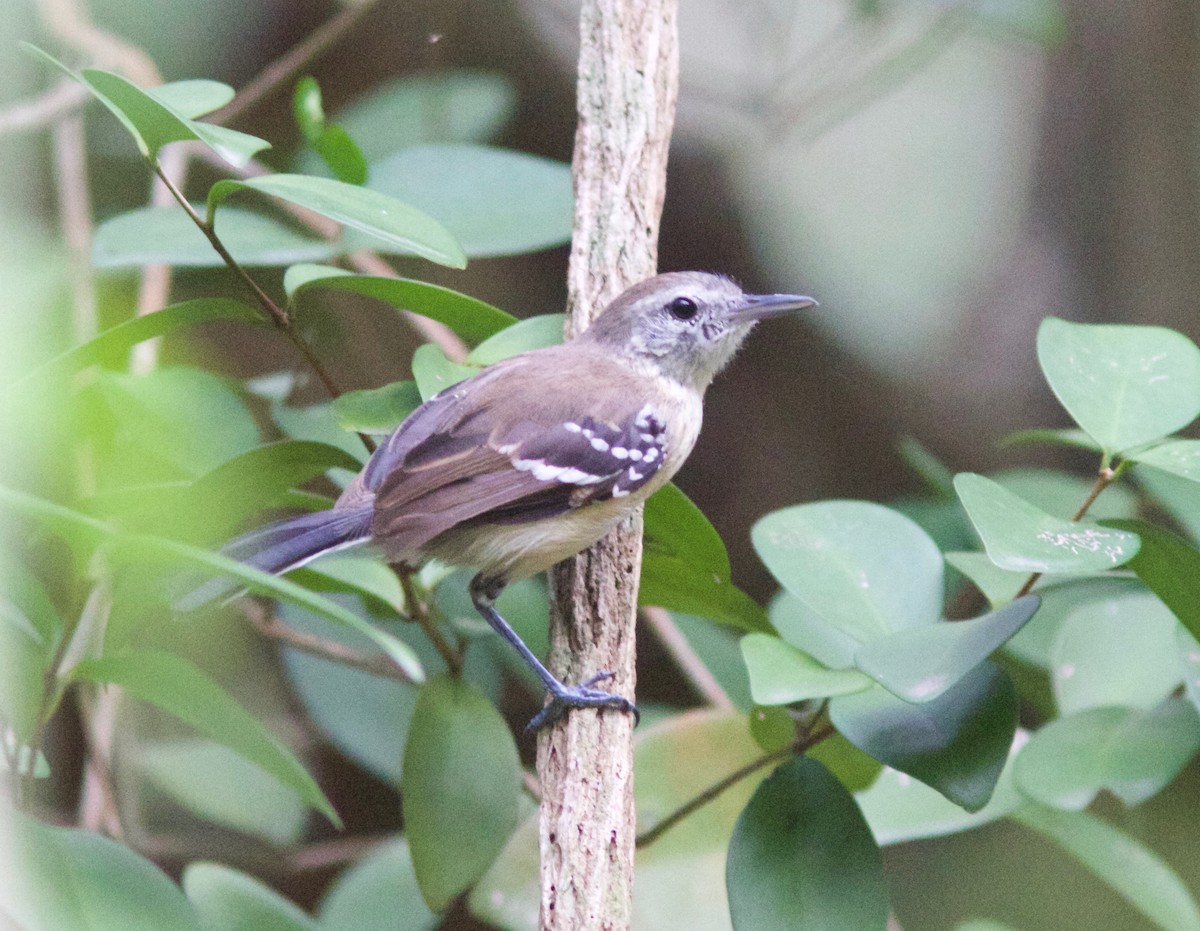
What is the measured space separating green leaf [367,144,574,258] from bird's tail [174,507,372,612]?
1.95ft

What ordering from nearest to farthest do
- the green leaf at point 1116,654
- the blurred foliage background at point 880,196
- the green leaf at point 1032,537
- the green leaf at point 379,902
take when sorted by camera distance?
the green leaf at point 1032,537 → the green leaf at point 1116,654 → the green leaf at point 379,902 → the blurred foliage background at point 880,196

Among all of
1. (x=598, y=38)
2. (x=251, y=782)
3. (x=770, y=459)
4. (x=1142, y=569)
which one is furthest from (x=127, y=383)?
(x=770, y=459)

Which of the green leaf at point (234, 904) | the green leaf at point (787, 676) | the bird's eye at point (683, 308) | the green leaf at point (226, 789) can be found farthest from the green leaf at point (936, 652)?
the green leaf at point (226, 789)

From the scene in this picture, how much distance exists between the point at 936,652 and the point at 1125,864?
889 millimetres

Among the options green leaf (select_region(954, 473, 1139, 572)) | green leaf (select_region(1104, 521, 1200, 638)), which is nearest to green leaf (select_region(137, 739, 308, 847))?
green leaf (select_region(954, 473, 1139, 572))

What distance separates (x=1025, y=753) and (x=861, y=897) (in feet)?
1.41

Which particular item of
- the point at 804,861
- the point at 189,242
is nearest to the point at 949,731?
the point at 804,861

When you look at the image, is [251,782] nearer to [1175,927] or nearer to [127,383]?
[127,383]

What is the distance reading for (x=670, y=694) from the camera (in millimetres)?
4164

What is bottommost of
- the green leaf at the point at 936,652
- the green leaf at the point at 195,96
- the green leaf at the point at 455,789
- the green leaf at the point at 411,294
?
the green leaf at the point at 455,789

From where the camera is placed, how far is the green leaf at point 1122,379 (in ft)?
5.61

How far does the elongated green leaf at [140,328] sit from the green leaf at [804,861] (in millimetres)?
1099

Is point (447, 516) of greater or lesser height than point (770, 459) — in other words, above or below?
above

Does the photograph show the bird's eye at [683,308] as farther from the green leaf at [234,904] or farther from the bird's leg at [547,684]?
the green leaf at [234,904]
